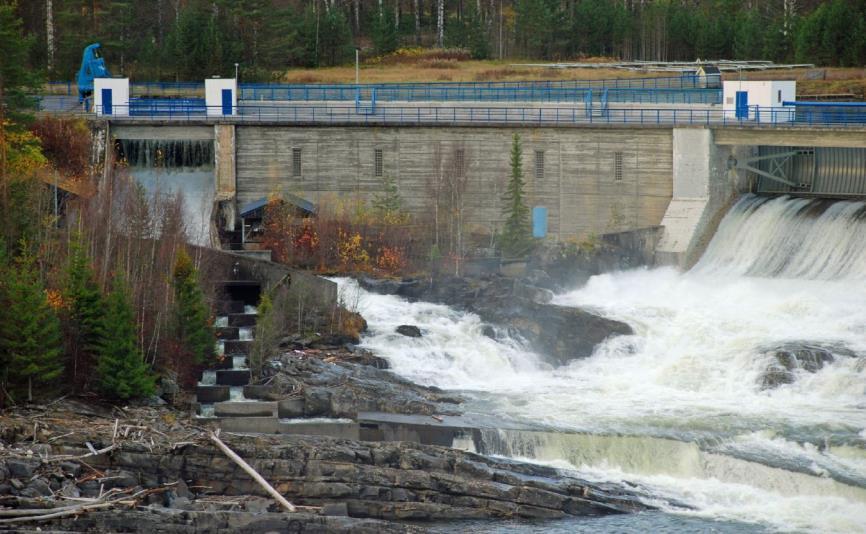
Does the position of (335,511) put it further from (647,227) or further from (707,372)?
(647,227)

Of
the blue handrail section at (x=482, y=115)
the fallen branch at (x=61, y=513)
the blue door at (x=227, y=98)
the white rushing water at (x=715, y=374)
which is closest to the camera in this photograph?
the fallen branch at (x=61, y=513)

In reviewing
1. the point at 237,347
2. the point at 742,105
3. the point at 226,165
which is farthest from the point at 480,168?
the point at 237,347

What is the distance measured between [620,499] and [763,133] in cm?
2513

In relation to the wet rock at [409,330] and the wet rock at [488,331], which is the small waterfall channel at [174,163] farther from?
the wet rock at [488,331]

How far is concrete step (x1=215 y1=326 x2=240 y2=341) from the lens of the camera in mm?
57375

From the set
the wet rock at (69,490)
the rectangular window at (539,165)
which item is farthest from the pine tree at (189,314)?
the rectangular window at (539,165)

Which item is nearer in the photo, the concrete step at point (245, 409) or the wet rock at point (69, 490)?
the wet rock at point (69, 490)

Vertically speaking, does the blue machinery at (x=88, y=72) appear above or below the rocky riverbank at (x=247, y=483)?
above

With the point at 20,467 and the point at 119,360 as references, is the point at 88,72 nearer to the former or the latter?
the point at 119,360

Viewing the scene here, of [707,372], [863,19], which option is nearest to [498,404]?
[707,372]

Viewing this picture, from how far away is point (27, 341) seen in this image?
161 feet

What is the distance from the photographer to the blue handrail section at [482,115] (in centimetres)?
6844

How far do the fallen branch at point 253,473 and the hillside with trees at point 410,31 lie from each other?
40.5 m

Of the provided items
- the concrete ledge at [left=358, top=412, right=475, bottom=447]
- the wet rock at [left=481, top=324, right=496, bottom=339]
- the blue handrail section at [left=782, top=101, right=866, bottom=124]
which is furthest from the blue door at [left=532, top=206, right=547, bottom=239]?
the concrete ledge at [left=358, top=412, right=475, bottom=447]
